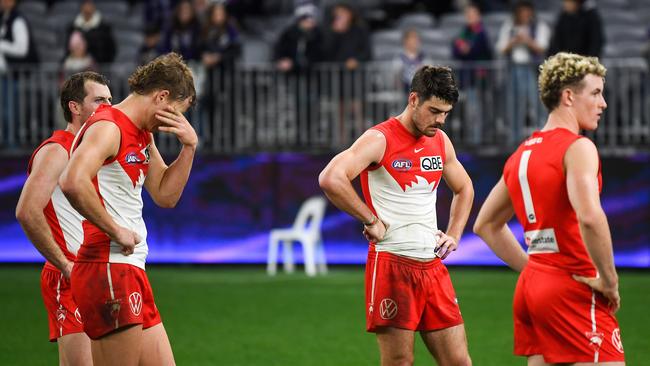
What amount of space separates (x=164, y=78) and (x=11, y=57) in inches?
476

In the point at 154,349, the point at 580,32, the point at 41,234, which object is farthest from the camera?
the point at 580,32

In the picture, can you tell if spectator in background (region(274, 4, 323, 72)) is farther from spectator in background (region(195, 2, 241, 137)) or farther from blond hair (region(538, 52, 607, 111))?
blond hair (region(538, 52, 607, 111))

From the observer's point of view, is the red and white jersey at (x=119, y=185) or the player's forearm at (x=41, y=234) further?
the player's forearm at (x=41, y=234)

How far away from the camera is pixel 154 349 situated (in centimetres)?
598

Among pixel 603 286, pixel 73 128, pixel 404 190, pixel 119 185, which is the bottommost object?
pixel 603 286

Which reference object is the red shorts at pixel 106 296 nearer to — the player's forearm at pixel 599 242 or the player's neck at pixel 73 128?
the player's neck at pixel 73 128

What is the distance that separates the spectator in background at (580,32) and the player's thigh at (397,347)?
9.88 metres

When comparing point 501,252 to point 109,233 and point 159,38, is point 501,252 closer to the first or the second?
point 109,233

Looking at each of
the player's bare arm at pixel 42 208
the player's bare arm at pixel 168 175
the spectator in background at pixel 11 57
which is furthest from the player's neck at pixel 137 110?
the spectator in background at pixel 11 57

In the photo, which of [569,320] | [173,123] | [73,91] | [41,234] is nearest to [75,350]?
[41,234]

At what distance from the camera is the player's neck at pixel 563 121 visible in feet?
18.1

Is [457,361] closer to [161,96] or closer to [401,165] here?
[401,165]

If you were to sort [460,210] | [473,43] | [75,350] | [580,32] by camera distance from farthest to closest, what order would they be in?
[473,43]
[580,32]
[460,210]
[75,350]

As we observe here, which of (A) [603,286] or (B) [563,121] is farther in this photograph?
(B) [563,121]
